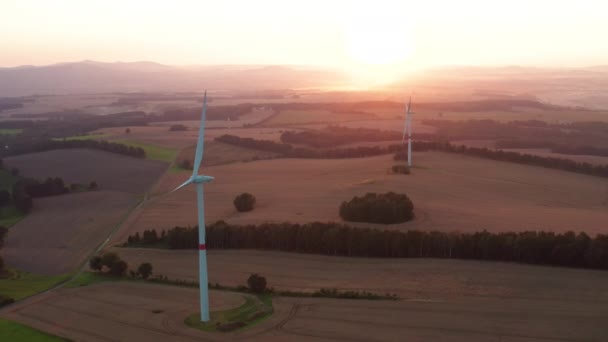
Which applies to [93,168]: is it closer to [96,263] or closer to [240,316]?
[96,263]

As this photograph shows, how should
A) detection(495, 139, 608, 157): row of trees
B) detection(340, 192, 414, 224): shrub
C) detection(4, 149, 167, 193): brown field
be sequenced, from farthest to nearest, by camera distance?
detection(495, 139, 608, 157): row of trees → detection(4, 149, 167, 193): brown field → detection(340, 192, 414, 224): shrub

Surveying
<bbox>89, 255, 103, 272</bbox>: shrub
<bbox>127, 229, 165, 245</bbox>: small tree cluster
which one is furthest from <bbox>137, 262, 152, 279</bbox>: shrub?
<bbox>127, 229, 165, 245</bbox>: small tree cluster

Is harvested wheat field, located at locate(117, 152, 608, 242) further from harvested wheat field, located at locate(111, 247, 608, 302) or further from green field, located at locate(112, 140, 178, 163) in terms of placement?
green field, located at locate(112, 140, 178, 163)

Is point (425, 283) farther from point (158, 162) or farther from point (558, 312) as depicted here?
point (158, 162)

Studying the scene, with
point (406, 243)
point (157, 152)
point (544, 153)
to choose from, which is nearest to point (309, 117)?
point (157, 152)

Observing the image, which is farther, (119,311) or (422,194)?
(422,194)

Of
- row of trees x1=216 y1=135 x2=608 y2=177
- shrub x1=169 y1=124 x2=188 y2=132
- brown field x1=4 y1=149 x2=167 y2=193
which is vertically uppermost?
shrub x1=169 y1=124 x2=188 y2=132

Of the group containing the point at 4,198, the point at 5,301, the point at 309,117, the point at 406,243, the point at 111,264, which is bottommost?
the point at 5,301
